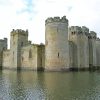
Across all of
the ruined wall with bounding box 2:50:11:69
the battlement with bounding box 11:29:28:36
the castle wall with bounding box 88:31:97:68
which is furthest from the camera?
the ruined wall with bounding box 2:50:11:69

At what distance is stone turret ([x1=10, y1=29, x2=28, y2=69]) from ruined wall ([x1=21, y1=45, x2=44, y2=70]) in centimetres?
117

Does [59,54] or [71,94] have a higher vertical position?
[59,54]

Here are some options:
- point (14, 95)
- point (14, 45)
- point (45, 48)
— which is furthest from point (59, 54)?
point (14, 95)

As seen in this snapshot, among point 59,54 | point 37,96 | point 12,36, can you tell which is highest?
point 12,36

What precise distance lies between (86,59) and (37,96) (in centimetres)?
2439

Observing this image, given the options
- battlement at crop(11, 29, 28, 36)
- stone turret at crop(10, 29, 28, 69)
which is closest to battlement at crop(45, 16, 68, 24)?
battlement at crop(11, 29, 28, 36)

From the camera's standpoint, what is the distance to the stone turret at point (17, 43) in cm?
3909

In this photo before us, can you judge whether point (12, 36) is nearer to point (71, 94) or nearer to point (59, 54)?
point (59, 54)

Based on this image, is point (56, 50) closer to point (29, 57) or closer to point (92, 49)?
point (29, 57)

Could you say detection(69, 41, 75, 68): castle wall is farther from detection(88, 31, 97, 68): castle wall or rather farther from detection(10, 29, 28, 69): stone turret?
detection(10, 29, 28, 69): stone turret

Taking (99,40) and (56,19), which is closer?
(56,19)

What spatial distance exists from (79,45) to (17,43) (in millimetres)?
10350

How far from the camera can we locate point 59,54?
98.0 feet

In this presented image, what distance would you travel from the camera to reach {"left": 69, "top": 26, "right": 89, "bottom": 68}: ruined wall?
34.7 m
